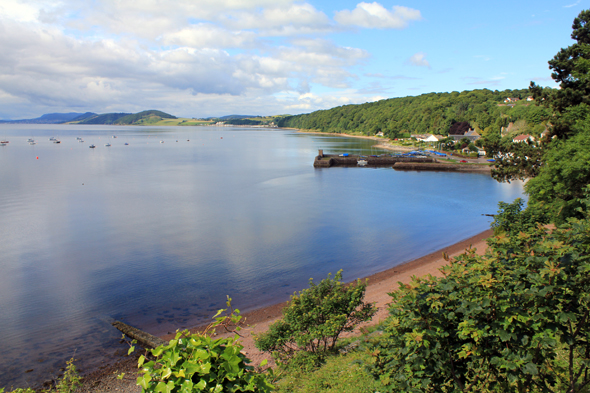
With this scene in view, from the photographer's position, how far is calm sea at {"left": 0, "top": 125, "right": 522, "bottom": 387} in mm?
14055

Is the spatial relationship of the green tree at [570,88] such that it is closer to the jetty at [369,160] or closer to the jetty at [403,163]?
the jetty at [403,163]

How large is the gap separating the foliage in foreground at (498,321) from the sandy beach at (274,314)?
0.59 meters

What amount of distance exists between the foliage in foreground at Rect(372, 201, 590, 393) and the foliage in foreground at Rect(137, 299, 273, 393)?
211 centimetres

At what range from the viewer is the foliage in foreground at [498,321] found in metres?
3.54

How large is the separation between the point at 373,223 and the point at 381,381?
26364 mm

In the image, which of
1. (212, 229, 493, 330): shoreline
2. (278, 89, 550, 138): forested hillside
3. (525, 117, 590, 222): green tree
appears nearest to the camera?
(212, 229, 493, 330): shoreline

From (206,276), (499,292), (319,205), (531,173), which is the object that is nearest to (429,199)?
(319,205)

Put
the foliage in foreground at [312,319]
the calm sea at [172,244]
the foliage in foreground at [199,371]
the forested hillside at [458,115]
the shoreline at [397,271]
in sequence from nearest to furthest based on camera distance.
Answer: the foliage in foreground at [199,371]
the foliage in foreground at [312,319]
the calm sea at [172,244]
the shoreline at [397,271]
the forested hillside at [458,115]

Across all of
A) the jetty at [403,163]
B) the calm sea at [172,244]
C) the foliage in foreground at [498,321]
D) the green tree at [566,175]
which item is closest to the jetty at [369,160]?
the jetty at [403,163]

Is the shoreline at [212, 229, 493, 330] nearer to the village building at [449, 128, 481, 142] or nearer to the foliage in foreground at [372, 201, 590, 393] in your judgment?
the foliage in foreground at [372, 201, 590, 393]

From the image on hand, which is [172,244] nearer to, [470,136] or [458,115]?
[470,136]

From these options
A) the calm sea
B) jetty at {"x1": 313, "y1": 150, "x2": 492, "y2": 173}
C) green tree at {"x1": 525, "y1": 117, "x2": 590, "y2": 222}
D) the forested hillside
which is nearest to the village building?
the forested hillside

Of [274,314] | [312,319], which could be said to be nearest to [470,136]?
[274,314]

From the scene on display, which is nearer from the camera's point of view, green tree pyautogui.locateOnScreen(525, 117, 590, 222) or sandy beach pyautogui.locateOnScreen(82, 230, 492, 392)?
sandy beach pyautogui.locateOnScreen(82, 230, 492, 392)
